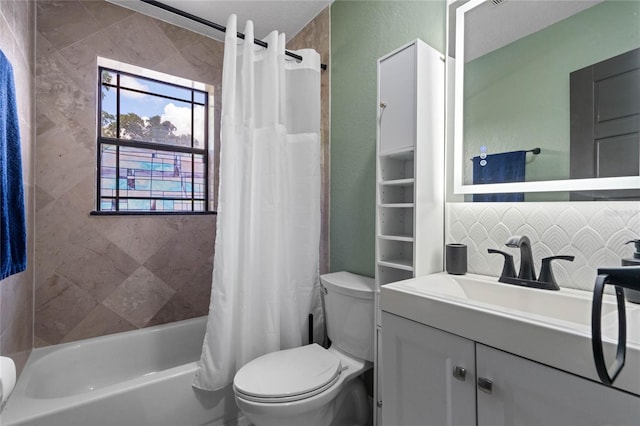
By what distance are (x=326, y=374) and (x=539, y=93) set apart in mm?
1401

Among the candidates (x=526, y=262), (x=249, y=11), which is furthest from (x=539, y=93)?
(x=249, y=11)

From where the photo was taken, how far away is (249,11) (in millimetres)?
2072

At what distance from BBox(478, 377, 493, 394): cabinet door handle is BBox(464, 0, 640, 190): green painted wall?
73cm

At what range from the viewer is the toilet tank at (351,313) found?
1.45 metres

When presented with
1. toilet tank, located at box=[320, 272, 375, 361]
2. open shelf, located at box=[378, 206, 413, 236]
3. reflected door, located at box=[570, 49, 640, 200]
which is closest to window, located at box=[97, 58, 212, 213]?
toilet tank, located at box=[320, 272, 375, 361]

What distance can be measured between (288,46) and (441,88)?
160cm

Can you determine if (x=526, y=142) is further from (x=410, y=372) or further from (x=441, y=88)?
(x=410, y=372)

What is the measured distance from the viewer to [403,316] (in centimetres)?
100

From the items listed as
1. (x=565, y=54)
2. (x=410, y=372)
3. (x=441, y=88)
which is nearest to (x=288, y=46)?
(x=441, y=88)

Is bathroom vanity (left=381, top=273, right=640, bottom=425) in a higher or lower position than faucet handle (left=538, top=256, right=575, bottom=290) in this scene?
lower

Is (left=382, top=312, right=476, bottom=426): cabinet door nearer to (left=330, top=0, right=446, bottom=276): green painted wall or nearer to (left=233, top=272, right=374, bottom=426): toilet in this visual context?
(left=233, top=272, right=374, bottom=426): toilet

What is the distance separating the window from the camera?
2.13m

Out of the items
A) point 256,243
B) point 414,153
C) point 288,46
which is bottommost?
point 256,243

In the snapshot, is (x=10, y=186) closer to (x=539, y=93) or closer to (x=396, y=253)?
(x=396, y=253)
